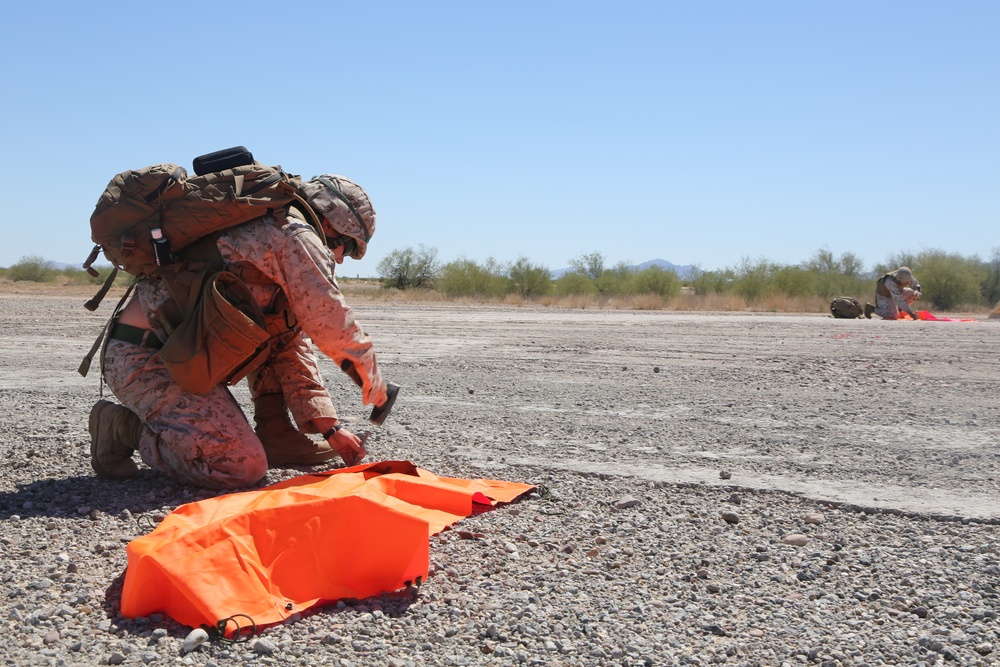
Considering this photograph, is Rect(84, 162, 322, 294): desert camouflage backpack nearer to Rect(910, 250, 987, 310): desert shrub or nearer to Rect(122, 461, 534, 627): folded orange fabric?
Rect(122, 461, 534, 627): folded orange fabric

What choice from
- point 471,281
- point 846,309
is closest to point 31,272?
point 471,281

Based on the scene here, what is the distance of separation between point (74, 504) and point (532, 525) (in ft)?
6.22

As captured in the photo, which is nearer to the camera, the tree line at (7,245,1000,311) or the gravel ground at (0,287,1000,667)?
the gravel ground at (0,287,1000,667)

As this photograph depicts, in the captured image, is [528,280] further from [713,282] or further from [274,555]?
[274,555]

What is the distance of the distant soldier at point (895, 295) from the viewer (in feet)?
63.2

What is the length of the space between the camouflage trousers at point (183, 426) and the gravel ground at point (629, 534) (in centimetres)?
13

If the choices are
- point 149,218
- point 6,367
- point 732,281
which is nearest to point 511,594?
point 149,218

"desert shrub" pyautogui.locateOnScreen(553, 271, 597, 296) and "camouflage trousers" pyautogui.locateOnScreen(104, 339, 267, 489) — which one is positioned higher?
"desert shrub" pyautogui.locateOnScreen(553, 271, 597, 296)

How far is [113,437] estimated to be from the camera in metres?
4.25

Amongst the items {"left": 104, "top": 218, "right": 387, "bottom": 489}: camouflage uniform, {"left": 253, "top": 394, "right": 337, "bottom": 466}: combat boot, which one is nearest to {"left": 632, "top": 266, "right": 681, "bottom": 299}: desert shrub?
{"left": 253, "top": 394, "right": 337, "bottom": 466}: combat boot

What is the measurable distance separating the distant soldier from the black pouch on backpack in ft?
57.5

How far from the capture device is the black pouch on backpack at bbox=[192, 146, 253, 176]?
4.21 metres

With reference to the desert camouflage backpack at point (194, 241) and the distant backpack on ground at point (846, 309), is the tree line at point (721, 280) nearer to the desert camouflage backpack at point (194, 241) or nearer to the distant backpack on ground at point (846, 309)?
the distant backpack on ground at point (846, 309)

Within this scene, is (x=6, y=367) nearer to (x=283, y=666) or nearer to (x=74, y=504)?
(x=74, y=504)
